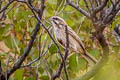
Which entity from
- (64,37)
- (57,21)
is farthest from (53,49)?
(57,21)

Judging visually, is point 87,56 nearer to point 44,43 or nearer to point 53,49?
point 53,49

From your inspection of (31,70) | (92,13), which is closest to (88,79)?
(92,13)

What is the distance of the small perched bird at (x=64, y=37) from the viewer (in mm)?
2812

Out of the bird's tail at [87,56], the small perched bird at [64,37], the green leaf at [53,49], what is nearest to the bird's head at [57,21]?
the small perched bird at [64,37]

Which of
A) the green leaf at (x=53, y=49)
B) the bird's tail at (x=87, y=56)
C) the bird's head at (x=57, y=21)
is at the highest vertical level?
the bird's head at (x=57, y=21)

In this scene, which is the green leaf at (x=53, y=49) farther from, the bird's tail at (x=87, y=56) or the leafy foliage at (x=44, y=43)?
the bird's tail at (x=87, y=56)

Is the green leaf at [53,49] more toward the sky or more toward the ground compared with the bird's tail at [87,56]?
more toward the sky

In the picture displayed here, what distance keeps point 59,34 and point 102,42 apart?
3.50ft

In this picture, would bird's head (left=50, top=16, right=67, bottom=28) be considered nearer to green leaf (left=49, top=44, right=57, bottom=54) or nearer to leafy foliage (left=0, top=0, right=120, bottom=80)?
leafy foliage (left=0, top=0, right=120, bottom=80)

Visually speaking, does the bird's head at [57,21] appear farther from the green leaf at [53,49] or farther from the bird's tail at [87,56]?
the bird's tail at [87,56]

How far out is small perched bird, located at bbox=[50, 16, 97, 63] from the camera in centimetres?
281

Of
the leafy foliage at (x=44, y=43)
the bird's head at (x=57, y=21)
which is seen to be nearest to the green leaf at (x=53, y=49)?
the leafy foliage at (x=44, y=43)

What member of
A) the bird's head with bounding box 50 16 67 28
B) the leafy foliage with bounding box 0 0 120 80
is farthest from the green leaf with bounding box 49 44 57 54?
the bird's head with bounding box 50 16 67 28

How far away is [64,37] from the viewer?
9.25 feet
